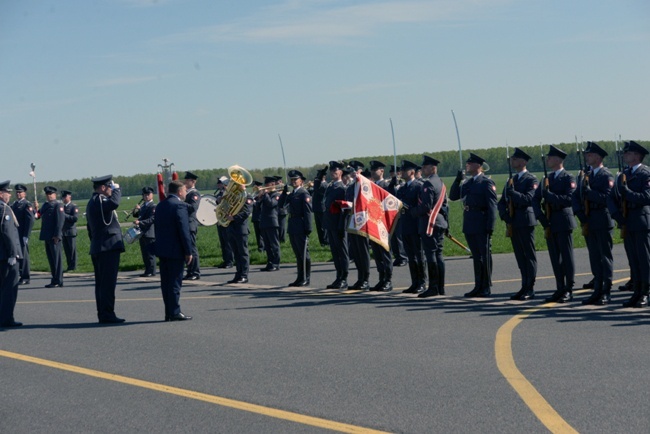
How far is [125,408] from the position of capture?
24.8 ft

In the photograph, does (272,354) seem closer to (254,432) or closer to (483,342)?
(483,342)

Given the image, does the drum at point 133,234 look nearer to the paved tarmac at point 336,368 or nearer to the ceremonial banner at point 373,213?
the paved tarmac at point 336,368

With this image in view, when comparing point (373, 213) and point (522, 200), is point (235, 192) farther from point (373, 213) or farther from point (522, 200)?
point (522, 200)

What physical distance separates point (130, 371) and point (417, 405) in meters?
3.20

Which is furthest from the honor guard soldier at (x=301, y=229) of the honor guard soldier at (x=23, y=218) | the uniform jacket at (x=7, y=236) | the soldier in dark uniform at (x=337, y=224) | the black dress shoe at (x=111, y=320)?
the honor guard soldier at (x=23, y=218)

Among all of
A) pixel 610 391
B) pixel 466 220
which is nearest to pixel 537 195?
pixel 466 220

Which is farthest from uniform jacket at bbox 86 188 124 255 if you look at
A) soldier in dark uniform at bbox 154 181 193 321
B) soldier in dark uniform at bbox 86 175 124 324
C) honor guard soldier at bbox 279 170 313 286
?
honor guard soldier at bbox 279 170 313 286

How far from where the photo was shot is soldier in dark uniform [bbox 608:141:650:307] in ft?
40.0

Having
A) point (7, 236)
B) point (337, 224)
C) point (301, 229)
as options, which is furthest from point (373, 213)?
point (7, 236)

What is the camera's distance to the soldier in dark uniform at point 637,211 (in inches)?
480

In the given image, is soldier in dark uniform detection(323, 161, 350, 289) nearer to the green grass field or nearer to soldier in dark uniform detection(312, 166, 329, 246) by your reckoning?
soldier in dark uniform detection(312, 166, 329, 246)

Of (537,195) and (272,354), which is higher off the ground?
(537,195)

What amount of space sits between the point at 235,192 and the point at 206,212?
10.8 feet

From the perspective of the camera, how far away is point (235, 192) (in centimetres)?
1895
